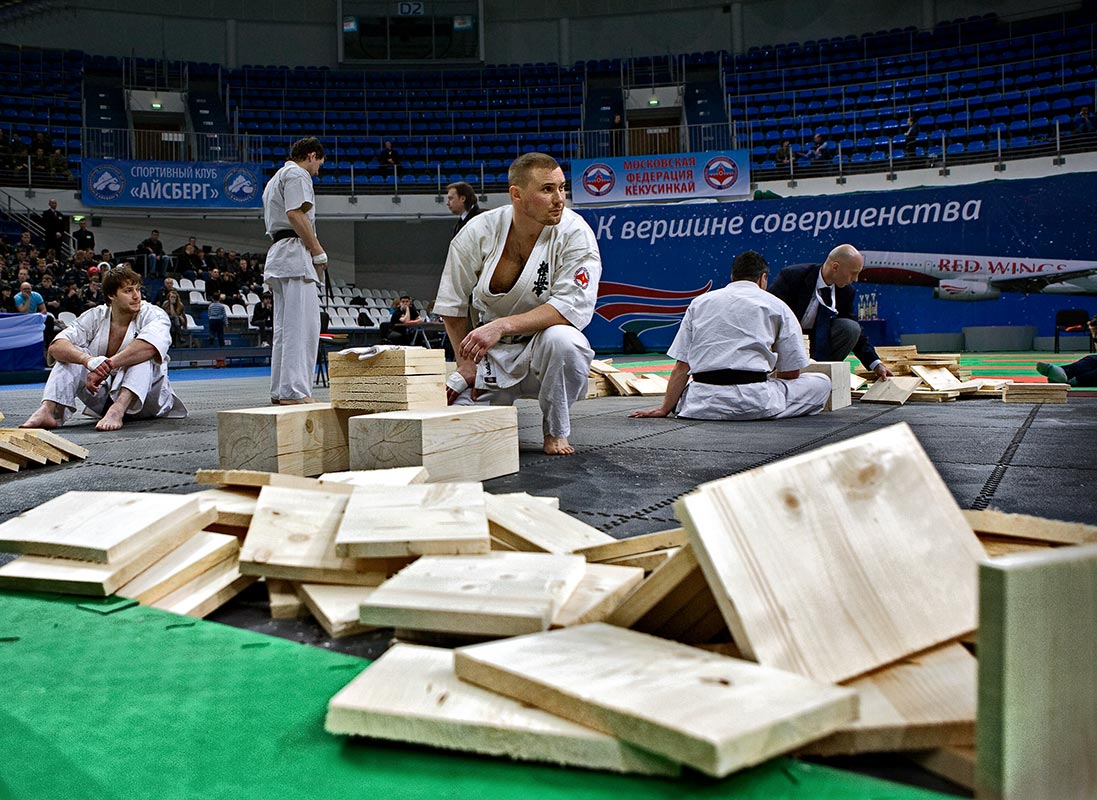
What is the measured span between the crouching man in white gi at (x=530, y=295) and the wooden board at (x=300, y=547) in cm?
150

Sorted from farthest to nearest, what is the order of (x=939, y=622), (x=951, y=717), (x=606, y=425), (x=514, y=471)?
(x=606, y=425) < (x=514, y=471) < (x=939, y=622) < (x=951, y=717)

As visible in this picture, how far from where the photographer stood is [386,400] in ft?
10.6

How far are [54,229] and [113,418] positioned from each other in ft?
49.1

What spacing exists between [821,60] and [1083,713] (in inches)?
951

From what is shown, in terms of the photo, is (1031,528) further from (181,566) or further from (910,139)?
(910,139)

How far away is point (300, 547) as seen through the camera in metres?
1.71

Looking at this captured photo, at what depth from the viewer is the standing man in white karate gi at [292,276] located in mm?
5176

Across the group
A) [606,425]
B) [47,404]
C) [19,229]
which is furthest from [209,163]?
[606,425]

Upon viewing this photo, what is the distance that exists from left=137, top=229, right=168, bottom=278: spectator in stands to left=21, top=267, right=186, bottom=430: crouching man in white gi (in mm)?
13163

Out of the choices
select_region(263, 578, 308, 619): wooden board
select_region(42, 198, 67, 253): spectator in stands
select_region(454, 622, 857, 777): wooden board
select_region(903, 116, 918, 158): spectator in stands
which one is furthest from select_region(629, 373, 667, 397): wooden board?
select_region(42, 198, 67, 253): spectator in stands

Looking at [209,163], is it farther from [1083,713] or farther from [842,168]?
[1083,713]

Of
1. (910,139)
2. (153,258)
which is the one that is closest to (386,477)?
(153,258)

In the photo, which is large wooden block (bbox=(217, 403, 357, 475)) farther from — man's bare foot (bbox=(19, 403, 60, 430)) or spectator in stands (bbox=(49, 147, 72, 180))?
spectator in stands (bbox=(49, 147, 72, 180))

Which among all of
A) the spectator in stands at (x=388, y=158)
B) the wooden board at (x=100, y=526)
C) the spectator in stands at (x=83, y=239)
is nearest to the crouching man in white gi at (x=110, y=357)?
the wooden board at (x=100, y=526)
